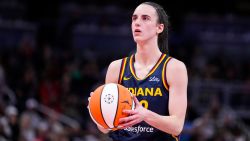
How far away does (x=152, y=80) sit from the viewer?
5215 mm

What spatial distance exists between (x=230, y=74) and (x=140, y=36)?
11.9 meters

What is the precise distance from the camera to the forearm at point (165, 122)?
15.5ft

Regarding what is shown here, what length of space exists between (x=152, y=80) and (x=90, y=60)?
10900mm

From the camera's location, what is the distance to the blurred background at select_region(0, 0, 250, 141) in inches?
516

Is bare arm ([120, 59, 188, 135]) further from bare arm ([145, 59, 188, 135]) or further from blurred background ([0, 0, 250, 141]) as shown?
blurred background ([0, 0, 250, 141])

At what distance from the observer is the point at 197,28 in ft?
63.5

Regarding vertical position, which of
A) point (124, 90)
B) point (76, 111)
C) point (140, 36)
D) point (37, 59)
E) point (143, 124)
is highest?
point (140, 36)

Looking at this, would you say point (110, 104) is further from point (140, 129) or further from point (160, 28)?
point (160, 28)

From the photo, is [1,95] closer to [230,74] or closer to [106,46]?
[106,46]

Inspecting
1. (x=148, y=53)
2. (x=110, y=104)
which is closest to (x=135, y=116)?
(x=110, y=104)

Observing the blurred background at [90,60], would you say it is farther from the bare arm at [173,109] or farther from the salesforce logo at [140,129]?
the bare arm at [173,109]

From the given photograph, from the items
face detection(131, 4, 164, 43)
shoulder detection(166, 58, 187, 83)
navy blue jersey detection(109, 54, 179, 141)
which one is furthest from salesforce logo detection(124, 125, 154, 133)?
face detection(131, 4, 164, 43)

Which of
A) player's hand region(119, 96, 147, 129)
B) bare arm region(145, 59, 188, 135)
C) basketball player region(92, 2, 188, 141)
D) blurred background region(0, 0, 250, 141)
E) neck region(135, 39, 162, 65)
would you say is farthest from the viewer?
blurred background region(0, 0, 250, 141)

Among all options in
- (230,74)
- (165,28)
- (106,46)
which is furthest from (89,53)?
(165,28)
